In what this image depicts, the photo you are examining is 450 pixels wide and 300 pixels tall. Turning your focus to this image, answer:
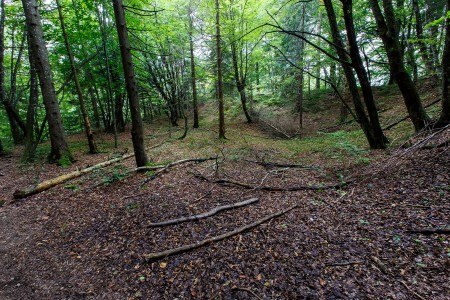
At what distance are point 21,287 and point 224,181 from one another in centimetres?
399

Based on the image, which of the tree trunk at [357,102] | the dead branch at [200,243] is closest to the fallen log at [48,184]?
the dead branch at [200,243]

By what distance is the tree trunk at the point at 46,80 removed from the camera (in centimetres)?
720

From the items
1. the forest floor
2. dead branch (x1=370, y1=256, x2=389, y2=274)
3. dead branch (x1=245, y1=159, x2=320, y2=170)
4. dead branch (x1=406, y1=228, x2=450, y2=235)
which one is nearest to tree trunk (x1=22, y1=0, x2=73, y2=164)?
the forest floor

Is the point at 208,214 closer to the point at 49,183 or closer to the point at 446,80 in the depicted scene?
the point at 49,183

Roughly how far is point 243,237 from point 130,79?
5.03 meters

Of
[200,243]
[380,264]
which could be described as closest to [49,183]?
[200,243]

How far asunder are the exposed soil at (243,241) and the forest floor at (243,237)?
2 cm

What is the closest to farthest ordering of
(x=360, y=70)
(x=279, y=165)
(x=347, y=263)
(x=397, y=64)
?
(x=347, y=263) < (x=397, y=64) < (x=360, y=70) < (x=279, y=165)

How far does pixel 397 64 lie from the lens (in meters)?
5.48

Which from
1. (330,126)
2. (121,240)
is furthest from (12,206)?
(330,126)

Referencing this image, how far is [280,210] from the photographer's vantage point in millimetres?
3957

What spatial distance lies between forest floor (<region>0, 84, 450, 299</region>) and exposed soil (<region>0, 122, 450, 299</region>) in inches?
0.6

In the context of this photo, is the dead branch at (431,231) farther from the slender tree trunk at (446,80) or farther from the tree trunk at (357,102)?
the tree trunk at (357,102)

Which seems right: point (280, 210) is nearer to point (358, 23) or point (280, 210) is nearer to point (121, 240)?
point (121, 240)
